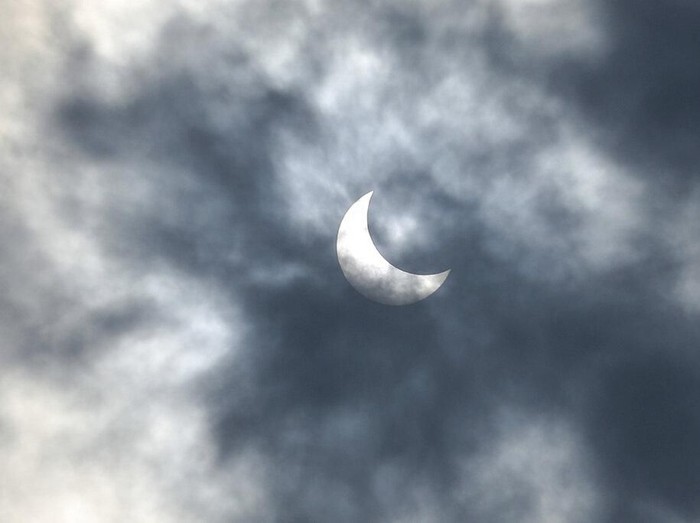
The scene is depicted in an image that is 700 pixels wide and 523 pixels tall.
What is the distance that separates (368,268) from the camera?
96938 mm

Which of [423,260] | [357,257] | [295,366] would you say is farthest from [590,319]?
[295,366]

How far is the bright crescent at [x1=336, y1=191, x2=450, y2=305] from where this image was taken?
3775 inches

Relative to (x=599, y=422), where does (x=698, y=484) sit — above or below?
below

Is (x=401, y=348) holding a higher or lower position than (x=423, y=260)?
lower

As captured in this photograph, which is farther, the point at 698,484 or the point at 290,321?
the point at 290,321

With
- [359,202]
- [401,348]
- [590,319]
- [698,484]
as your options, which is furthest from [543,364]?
[359,202]

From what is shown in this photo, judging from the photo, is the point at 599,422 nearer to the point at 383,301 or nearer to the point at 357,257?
the point at 383,301

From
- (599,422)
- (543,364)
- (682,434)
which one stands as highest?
(543,364)

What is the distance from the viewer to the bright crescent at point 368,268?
9588 centimetres

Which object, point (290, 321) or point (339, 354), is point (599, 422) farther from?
point (290, 321)

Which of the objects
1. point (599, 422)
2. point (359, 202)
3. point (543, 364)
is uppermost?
point (359, 202)

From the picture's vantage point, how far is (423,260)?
317ft

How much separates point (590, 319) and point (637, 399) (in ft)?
52.4

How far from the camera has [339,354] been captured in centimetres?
10000
